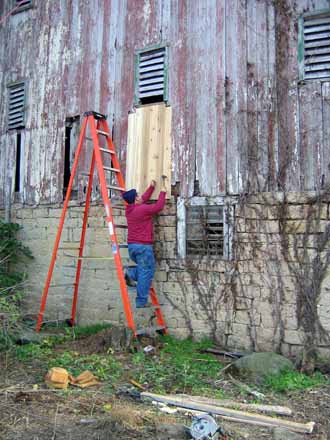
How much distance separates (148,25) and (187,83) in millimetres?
1366

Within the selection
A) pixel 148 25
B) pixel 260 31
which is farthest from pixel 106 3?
pixel 260 31

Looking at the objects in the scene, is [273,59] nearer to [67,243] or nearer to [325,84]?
[325,84]

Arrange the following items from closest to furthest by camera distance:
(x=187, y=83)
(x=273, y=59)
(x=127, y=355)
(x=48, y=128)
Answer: (x=127, y=355)
(x=273, y=59)
(x=187, y=83)
(x=48, y=128)

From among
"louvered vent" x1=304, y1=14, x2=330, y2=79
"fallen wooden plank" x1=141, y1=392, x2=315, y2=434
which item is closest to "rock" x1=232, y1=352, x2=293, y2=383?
"fallen wooden plank" x1=141, y1=392, x2=315, y2=434

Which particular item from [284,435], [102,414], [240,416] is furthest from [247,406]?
[102,414]

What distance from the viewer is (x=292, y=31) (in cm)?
655

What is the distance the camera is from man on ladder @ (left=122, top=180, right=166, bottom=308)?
680cm

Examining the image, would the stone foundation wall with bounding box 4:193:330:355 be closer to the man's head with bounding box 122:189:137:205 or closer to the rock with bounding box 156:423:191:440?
the man's head with bounding box 122:189:137:205

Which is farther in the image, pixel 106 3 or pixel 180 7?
pixel 106 3

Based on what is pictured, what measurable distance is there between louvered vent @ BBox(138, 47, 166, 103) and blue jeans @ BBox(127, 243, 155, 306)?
8.32 feet

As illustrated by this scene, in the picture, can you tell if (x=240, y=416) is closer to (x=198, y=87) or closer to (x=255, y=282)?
(x=255, y=282)

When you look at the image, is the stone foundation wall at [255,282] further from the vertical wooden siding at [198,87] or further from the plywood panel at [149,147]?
the plywood panel at [149,147]

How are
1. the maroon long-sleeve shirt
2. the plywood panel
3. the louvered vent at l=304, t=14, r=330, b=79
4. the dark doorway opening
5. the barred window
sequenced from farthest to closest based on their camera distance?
the dark doorway opening, the plywood panel, the maroon long-sleeve shirt, the barred window, the louvered vent at l=304, t=14, r=330, b=79

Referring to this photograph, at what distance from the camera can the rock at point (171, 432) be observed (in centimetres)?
393
